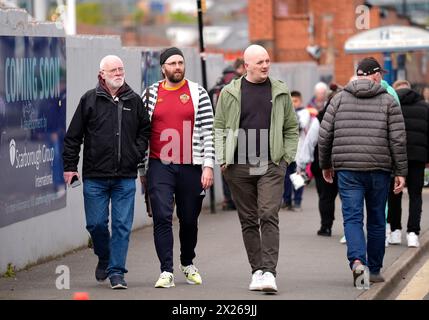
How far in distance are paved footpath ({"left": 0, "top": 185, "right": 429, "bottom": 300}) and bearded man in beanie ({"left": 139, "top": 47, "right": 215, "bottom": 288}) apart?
0.52 metres

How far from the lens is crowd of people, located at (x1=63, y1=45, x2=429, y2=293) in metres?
10.9

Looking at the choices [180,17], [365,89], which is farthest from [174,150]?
[180,17]

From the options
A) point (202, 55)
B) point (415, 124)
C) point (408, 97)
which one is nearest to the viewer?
point (415, 124)

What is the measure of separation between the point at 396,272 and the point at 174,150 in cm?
267

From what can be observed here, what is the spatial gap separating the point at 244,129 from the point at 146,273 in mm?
2105

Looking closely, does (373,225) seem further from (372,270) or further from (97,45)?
(97,45)

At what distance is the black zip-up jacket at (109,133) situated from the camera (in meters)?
11.0

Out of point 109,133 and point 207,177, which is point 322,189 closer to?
point 207,177

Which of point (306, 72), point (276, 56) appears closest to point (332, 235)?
point (306, 72)

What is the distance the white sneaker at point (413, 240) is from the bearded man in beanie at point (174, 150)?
4.10m

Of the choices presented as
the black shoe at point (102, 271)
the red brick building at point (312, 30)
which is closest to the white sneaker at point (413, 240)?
the black shoe at point (102, 271)

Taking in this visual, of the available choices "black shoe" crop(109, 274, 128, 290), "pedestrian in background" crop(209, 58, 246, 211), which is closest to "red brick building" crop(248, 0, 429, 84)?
"pedestrian in background" crop(209, 58, 246, 211)

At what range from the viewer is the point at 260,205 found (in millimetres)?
10883
